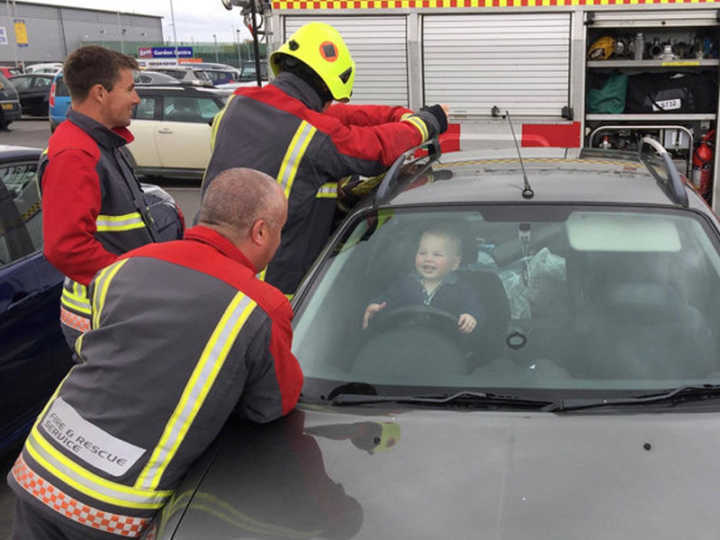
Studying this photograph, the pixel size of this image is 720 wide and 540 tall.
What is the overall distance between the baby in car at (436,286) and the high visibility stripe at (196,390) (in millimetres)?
779

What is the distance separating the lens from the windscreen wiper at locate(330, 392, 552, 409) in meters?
2.13

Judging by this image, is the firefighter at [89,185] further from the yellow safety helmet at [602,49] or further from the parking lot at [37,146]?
the yellow safety helmet at [602,49]

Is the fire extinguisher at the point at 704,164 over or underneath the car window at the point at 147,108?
underneath

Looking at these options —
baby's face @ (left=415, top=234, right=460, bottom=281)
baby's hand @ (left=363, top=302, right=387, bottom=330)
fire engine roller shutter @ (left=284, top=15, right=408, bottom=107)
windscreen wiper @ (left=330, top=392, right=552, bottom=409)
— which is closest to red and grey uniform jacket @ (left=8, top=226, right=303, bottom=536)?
windscreen wiper @ (left=330, top=392, right=552, bottom=409)

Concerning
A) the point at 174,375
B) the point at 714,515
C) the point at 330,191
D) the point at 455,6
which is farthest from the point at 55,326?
the point at 455,6

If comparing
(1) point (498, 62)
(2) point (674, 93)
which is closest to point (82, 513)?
(1) point (498, 62)

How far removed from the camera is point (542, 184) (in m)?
2.79

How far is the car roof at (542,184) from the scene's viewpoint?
2.66m

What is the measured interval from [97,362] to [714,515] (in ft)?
4.56

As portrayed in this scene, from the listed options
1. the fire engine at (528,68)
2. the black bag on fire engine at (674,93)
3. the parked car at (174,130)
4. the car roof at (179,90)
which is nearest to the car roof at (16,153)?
the fire engine at (528,68)

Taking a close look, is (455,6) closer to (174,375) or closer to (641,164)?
(641,164)

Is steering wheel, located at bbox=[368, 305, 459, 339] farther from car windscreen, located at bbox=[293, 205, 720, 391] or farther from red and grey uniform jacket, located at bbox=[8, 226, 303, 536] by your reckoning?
red and grey uniform jacket, located at bbox=[8, 226, 303, 536]

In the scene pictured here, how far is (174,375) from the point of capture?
5.92 ft

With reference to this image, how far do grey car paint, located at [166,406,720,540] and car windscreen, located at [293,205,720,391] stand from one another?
0.23 m
